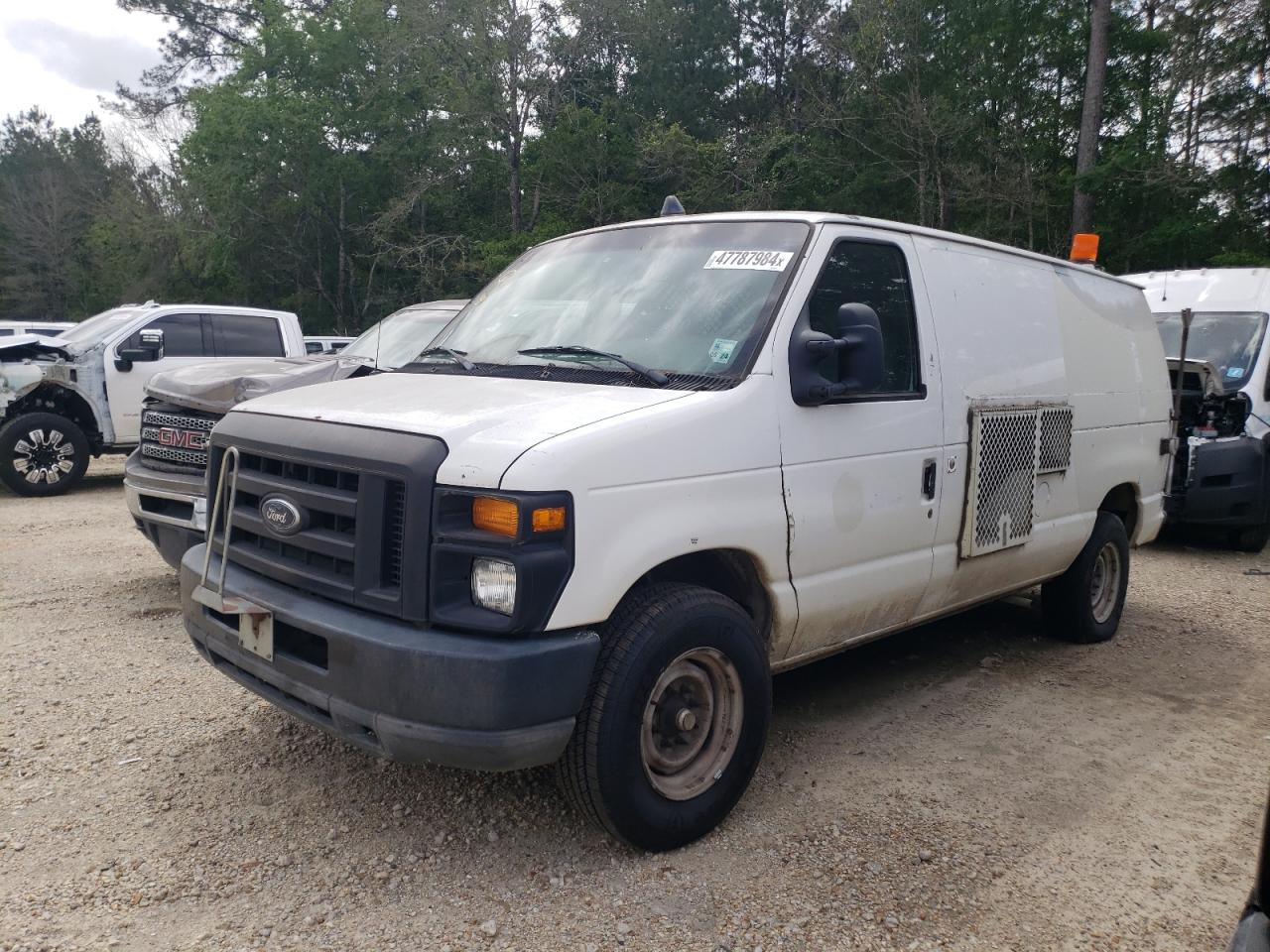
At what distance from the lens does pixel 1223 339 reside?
9.17m

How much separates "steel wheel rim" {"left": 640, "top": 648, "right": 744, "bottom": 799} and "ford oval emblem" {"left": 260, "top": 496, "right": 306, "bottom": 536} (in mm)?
1290

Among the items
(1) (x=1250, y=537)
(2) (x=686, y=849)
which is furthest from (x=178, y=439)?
(1) (x=1250, y=537)

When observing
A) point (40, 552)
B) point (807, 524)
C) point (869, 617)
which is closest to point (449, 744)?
point (807, 524)

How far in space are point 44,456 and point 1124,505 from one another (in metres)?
10.3

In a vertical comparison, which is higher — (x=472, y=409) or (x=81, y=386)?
(x=472, y=409)

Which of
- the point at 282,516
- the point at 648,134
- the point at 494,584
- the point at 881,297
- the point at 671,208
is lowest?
the point at 494,584

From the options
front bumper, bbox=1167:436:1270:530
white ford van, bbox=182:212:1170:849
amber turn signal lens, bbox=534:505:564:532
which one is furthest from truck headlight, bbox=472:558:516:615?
front bumper, bbox=1167:436:1270:530

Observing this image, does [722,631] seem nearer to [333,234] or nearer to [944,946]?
[944,946]

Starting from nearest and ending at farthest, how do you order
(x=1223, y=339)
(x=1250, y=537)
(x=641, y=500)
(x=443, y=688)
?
(x=443, y=688) < (x=641, y=500) < (x=1250, y=537) < (x=1223, y=339)

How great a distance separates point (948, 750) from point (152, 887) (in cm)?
309

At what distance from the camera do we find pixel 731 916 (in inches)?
115

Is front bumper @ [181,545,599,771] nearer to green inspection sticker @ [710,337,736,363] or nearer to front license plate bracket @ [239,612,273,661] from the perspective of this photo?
front license plate bracket @ [239,612,273,661]

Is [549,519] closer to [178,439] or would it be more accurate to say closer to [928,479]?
[928,479]

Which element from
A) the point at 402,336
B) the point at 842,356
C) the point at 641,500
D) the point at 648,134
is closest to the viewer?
the point at 641,500
